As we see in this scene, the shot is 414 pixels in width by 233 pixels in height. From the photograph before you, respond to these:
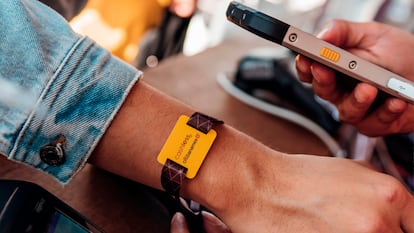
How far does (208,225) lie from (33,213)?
185 millimetres

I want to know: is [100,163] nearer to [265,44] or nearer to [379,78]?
[379,78]

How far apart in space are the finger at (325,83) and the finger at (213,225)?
0.24 meters

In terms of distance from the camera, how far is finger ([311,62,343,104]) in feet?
2.01

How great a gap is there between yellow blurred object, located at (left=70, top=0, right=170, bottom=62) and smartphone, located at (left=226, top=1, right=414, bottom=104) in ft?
2.39

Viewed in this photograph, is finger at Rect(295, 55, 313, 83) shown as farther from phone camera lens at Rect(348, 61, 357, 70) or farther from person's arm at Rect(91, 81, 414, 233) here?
person's arm at Rect(91, 81, 414, 233)

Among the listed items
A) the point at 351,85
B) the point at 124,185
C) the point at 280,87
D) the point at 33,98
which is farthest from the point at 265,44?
the point at 33,98

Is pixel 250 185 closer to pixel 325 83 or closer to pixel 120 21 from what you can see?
pixel 325 83

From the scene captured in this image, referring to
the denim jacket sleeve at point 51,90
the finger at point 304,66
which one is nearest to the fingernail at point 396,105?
the finger at point 304,66

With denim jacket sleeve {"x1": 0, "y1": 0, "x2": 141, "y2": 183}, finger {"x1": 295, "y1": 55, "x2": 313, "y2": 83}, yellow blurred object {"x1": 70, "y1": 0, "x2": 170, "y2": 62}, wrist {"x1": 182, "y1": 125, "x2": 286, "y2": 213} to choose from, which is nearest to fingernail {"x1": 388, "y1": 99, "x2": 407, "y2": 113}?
finger {"x1": 295, "y1": 55, "x2": 313, "y2": 83}

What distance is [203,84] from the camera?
0.84 meters

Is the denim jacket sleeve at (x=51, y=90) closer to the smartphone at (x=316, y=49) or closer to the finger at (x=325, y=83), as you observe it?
the smartphone at (x=316, y=49)

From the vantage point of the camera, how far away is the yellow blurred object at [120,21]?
3.96 feet

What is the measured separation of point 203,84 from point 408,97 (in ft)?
1.21

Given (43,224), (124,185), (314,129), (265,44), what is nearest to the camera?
(43,224)
